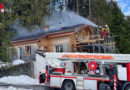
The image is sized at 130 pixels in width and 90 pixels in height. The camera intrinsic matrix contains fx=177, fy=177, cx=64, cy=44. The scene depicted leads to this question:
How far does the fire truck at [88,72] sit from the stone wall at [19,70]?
6.21 metres

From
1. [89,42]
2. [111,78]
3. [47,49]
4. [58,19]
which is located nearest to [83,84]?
[111,78]

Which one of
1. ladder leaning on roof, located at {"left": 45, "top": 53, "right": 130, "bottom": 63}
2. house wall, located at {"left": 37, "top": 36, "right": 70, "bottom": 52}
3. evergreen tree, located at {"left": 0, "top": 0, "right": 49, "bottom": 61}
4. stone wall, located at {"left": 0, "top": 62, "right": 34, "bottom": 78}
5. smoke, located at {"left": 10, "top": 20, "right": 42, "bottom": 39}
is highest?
evergreen tree, located at {"left": 0, "top": 0, "right": 49, "bottom": 61}

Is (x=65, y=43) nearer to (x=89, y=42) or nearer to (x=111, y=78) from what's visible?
(x=89, y=42)

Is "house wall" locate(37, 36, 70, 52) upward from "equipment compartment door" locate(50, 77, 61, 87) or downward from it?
upward

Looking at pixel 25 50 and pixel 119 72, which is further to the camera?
pixel 25 50

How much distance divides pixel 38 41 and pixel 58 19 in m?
18.5

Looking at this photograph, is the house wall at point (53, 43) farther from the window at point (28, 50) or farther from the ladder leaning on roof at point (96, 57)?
the ladder leaning on roof at point (96, 57)

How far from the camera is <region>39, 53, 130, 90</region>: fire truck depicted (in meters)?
12.0

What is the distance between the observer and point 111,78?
12062 millimetres

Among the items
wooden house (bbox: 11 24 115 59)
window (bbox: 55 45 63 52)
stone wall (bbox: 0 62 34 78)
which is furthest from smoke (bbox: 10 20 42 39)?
stone wall (bbox: 0 62 34 78)

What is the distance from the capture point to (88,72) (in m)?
12.7

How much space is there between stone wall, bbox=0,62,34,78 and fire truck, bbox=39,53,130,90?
20.4ft

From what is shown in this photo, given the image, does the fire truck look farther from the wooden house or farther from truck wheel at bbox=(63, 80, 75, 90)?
the wooden house

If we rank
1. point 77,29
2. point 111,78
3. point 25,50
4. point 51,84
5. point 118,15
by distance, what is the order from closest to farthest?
1. point 111,78
2. point 51,84
3. point 77,29
4. point 25,50
5. point 118,15
